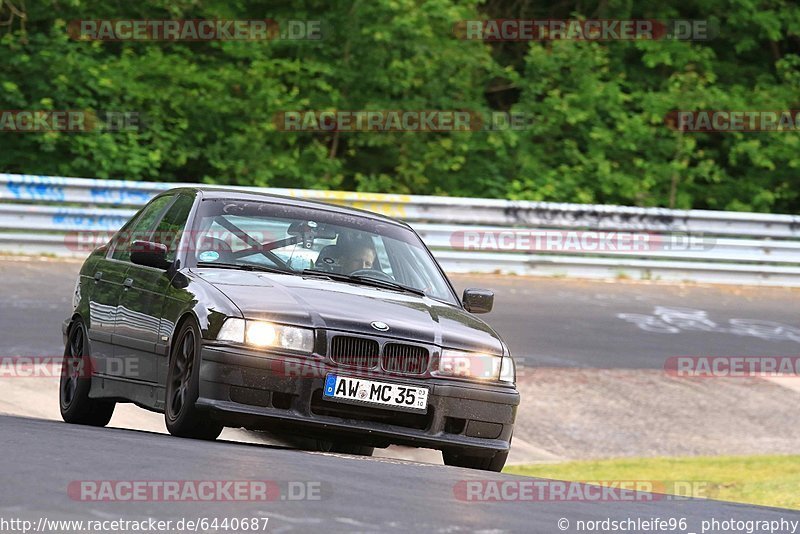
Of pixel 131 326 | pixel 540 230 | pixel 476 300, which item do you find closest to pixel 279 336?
pixel 131 326

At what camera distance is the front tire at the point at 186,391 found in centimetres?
769

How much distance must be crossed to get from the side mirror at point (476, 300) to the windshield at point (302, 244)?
113 mm

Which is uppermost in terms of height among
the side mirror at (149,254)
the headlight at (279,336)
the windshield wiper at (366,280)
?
the side mirror at (149,254)

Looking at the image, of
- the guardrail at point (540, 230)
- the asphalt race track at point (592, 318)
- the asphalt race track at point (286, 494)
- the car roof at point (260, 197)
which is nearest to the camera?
the asphalt race track at point (286, 494)

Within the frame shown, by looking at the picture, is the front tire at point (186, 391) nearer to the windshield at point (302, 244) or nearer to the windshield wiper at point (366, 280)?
the windshield at point (302, 244)

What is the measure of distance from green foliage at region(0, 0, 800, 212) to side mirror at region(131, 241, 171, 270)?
13.9 meters

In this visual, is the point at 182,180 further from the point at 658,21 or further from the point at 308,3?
the point at 658,21

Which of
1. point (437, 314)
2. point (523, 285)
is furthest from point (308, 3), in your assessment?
point (437, 314)

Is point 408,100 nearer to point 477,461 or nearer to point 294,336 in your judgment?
point 477,461

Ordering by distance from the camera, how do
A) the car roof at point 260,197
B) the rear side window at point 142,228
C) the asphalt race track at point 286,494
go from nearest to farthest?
the asphalt race track at point 286,494, the car roof at point 260,197, the rear side window at point 142,228

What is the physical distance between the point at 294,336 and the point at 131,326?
1545 millimetres

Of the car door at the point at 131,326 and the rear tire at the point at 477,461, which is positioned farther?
the car door at the point at 131,326

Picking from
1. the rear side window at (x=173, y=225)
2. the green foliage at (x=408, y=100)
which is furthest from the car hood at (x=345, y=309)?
the green foliage at (x=408, y=100)

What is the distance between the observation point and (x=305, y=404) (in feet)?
25.1
